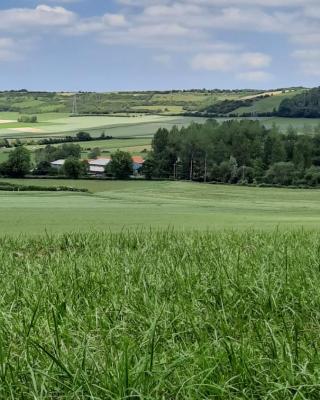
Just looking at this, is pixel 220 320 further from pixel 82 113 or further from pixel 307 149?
pixel 82 113

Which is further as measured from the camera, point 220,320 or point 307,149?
point 307,149

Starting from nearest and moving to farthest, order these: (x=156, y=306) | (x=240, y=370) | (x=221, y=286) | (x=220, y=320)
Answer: (x=240, y=370)
(x=220, y=320)
(x=156, y=306)
(x=221, y=286)

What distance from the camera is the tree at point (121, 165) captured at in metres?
48.9

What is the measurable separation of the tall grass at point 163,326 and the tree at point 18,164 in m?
40.4

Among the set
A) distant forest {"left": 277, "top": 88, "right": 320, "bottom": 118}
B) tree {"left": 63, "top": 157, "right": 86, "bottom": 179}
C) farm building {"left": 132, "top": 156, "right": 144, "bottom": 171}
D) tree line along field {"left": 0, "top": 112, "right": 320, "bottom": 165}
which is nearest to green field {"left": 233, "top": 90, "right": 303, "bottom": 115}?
distant forest {"left": 277, "top": 88, "right": 320, "bottom": 118}

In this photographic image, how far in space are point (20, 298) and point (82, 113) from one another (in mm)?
92728

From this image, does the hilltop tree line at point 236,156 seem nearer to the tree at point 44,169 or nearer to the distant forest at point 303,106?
the tree at point 44,169

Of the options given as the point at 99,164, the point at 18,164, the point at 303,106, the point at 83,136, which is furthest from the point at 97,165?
the point at 303,106

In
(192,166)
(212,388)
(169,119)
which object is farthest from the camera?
(169,119)

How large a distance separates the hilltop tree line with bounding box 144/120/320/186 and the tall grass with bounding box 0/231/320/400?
44885 mm

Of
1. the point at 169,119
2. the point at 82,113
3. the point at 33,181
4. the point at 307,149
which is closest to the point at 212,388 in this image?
the point at 33,181

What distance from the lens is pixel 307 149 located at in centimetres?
5747

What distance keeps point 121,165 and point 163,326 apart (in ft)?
153

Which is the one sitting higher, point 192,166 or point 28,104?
point 28,104
